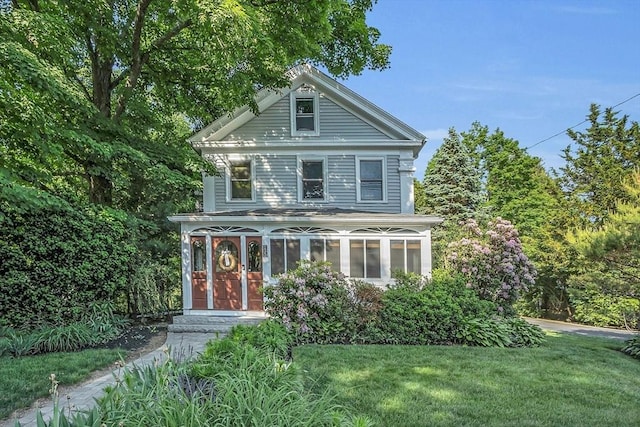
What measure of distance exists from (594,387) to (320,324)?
4.91m

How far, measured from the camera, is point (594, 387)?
5086 mm

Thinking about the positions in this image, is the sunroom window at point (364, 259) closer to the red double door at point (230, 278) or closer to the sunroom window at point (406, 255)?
the sunroom window at point (406, 255)

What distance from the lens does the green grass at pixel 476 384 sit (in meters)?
4.07

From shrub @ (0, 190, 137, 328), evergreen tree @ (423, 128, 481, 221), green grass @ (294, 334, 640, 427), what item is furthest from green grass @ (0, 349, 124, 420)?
→ evergreen tree @ (423, 128, 481, 221)

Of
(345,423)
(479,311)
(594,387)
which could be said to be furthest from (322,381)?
(479,311)

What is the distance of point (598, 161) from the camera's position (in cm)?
1970

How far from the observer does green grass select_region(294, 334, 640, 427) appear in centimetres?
407

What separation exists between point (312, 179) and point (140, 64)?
6425mm

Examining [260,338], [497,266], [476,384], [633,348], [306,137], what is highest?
[306,137]

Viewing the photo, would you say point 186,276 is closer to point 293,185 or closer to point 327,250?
point 327,250

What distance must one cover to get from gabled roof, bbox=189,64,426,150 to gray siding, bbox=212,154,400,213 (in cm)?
102

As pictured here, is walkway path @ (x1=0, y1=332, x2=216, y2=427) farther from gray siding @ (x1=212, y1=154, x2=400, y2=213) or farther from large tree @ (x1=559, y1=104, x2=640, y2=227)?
large tree @ (x1=559, y1=104, x2=640, y2=227)

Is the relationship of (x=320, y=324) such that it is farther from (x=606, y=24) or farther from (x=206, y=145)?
(x=606, y=24)

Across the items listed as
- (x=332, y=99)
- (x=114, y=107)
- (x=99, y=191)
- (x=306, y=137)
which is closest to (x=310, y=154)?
(x=306, y=137)
